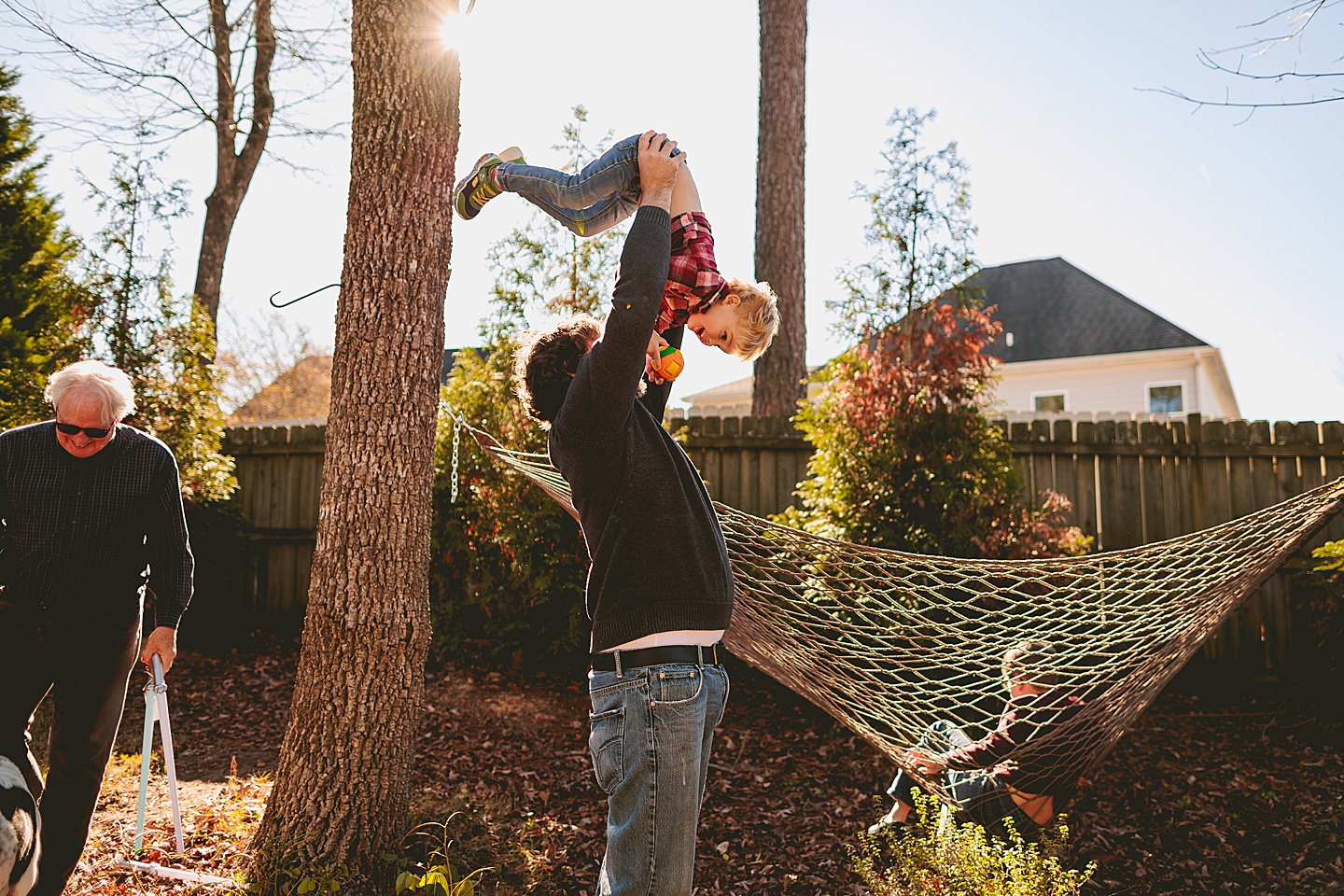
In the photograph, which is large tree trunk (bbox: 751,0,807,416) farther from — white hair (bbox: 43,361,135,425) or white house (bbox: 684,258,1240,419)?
white house (bbox: 684,258,1240,419)

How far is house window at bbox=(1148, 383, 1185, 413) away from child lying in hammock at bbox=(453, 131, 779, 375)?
13.0 meters

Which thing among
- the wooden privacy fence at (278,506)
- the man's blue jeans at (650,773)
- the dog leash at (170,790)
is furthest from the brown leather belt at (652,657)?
the wooden privacy fence at (278,506)

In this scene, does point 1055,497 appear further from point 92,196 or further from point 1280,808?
point 92,196

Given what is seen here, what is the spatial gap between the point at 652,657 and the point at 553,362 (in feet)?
1.64

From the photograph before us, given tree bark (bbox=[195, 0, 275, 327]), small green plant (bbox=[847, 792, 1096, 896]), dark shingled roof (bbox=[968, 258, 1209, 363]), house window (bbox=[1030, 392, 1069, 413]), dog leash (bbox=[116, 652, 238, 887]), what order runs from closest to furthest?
small green plant (bbox=[847, 792, 1096, 896]) < dog leash (bbox=[116, 652, 238, 887]) < tree bark (bbox=[195, 0, 275, 327]) < dark shingled roof (bbox=[968, 258, 1209, 363]) < house window (bbox=[1030, 392, 1069, 413])

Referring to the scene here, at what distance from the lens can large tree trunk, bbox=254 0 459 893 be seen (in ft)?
7.03

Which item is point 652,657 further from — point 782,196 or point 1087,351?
point 1087,351

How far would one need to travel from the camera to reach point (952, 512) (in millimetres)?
3564

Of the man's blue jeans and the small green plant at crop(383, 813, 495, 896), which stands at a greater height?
the man's blue jeans

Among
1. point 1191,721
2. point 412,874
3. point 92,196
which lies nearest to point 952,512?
point 1191,721

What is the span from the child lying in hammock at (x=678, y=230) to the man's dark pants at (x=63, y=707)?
57.7 inches

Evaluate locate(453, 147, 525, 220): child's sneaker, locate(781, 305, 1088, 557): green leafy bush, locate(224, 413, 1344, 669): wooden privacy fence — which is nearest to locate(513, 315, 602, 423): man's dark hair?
locate(453, 147, 525, 220): child's sneaker

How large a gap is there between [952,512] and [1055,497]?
688 mm

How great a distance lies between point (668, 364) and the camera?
1.49m
